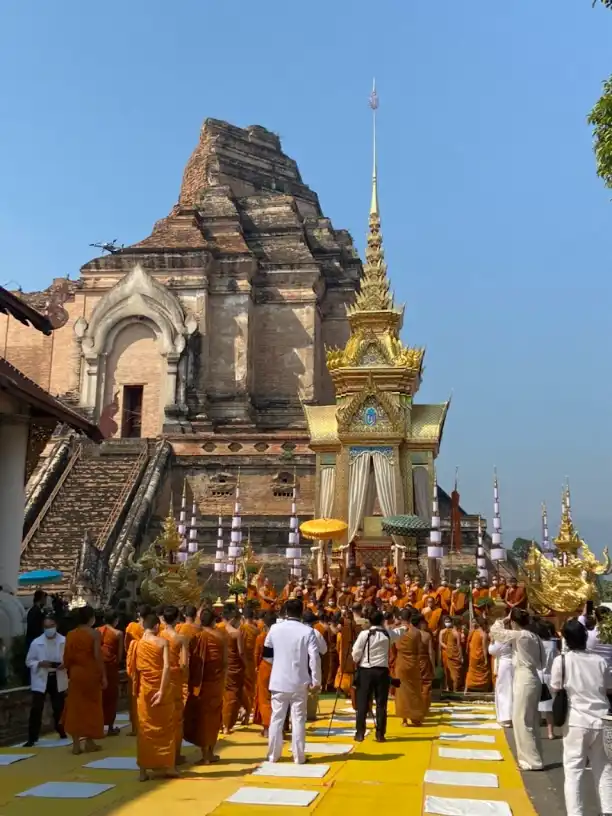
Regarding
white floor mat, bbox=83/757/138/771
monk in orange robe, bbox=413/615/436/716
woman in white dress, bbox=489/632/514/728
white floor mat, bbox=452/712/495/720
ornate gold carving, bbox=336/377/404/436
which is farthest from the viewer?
ornate gold carving, bbox=336/377/404/436

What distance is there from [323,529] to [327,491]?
297 cm

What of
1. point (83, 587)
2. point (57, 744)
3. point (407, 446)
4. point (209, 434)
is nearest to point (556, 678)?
point (57, 744)

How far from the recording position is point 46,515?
22.9 metres

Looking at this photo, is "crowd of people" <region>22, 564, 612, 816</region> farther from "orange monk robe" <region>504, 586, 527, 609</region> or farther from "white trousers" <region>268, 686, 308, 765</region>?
Answer: "orange monk robe" <region>504, 586, 527, 609</region>

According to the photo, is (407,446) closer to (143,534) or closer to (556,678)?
(143,534)

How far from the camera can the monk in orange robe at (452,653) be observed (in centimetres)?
1369

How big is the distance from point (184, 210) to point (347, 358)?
14607 millimetres

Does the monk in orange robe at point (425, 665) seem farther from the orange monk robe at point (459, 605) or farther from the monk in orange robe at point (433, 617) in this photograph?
the orange monk robe at point (459, 605)

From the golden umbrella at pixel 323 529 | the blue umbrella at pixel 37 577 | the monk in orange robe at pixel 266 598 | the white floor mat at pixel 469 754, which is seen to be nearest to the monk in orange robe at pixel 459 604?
the monk in orange robe at pixel 266 598

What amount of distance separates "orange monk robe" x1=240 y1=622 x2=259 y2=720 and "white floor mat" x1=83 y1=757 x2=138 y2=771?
2.20 metres

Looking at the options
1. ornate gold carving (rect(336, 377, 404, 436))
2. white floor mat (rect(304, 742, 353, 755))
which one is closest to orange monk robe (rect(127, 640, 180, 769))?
white floor mat (rect(304, 742, 353, 755))

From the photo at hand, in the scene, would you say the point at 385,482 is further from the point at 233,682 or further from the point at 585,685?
the point at 585,685

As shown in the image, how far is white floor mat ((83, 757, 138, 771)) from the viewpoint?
25.3 ft

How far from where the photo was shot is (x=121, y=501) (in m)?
23.6
